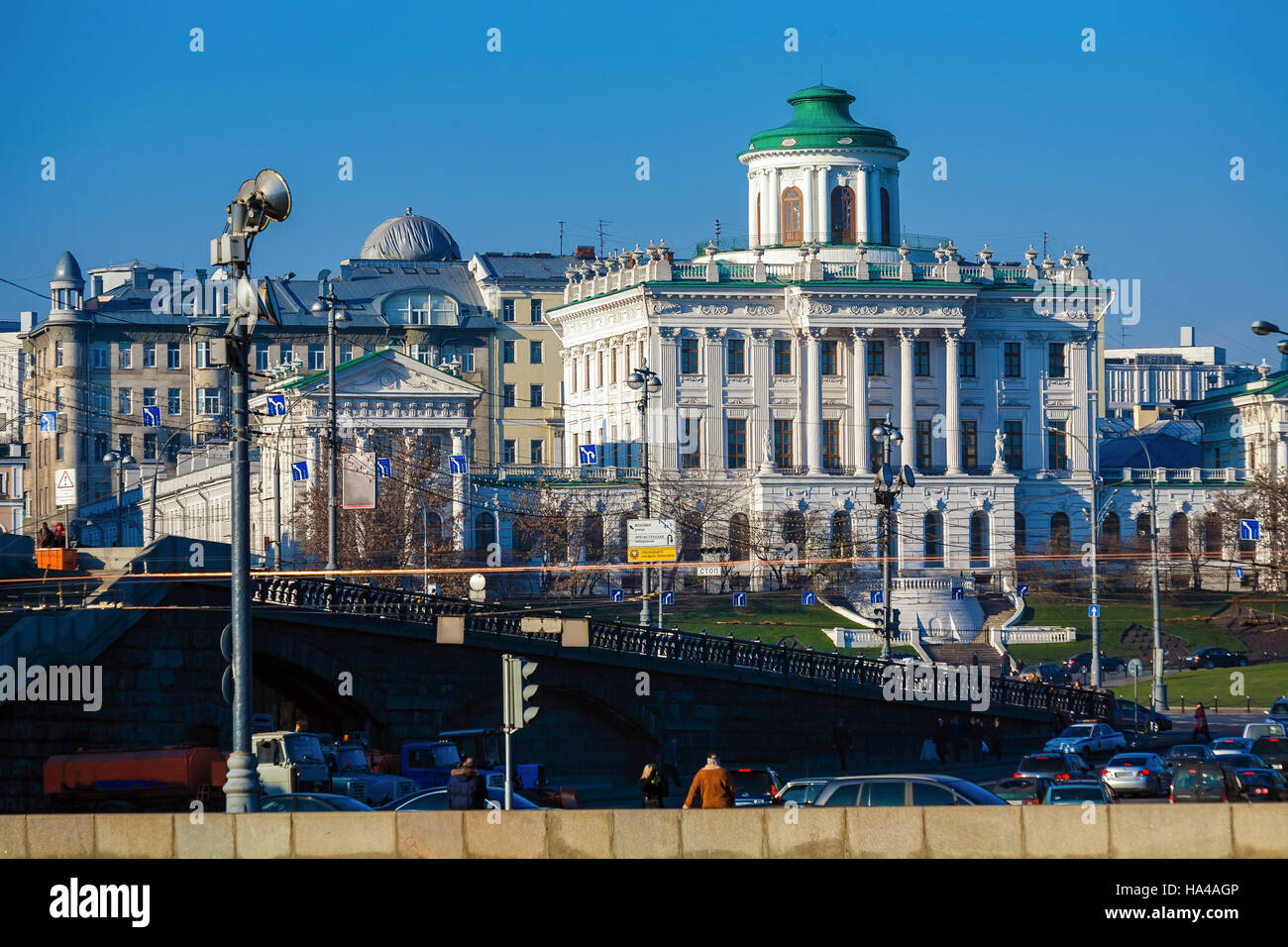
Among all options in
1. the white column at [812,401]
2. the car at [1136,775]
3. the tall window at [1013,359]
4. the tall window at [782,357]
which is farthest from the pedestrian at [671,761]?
the tall window at [1013,359]

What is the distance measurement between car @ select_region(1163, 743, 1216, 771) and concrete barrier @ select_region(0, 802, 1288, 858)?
22218mm

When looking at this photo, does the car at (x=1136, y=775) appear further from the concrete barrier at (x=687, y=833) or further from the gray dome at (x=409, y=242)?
the gray dome at (x=409, y=242)

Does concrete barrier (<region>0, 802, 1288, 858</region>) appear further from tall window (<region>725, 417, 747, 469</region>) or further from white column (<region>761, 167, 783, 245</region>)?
white column (<region>761, 167, 783, 245</region>)

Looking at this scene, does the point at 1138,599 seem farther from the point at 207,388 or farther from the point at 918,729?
the point at 207,388

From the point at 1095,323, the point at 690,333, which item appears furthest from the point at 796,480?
the point at 1095,323

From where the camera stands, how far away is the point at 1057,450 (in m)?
128

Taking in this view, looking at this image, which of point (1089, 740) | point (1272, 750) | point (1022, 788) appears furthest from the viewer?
point (1089, 740)

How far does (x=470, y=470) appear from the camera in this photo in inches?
4663

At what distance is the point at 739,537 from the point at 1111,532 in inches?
833

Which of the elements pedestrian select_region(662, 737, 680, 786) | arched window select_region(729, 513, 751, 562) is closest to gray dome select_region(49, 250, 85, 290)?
arched window select_region(729, 513, 751, 562)

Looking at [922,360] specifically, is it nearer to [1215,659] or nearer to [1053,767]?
[1215,659]

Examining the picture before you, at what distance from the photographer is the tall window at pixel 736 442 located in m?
122

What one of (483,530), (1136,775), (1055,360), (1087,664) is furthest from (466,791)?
(1055,360)
